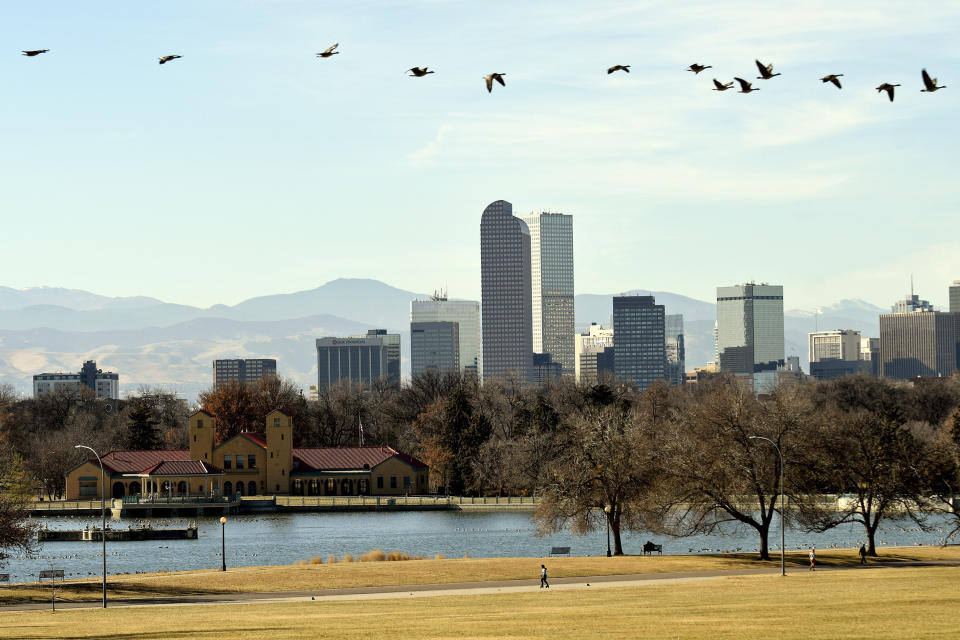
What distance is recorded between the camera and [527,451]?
138250 millimetres

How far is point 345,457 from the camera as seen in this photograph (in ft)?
511

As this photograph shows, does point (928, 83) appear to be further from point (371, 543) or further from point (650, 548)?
point (371, 543)

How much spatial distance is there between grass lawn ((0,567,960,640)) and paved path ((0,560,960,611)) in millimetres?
2593

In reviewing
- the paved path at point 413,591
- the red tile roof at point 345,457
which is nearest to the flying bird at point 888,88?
the paved path at point 413,591

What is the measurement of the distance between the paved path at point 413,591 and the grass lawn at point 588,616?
259 cm

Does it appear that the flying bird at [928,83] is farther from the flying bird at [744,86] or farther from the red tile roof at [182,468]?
the red tile roof at [182,468]

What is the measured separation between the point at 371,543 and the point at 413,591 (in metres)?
39.9

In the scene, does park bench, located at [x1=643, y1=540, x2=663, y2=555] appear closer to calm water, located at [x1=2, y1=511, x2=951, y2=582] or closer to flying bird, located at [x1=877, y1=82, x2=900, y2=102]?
calm water, located at [x1=2, y1=511, x2=951, y2=582]

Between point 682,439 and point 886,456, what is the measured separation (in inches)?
551

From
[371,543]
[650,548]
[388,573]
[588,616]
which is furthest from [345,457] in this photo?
[588,616]

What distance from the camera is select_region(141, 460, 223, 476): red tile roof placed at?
147 m

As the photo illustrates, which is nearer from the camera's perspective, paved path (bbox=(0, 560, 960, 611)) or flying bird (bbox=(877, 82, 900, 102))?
flying bird (bbox=(877, 82, 900, 102))

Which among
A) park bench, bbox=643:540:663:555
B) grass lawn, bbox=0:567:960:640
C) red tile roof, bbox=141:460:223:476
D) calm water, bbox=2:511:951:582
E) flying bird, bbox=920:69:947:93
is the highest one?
flying bird, bbox=920:69:947:93

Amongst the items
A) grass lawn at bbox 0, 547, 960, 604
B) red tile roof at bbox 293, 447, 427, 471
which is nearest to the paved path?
grass lawn at bbox 0, 547, 960, 604
